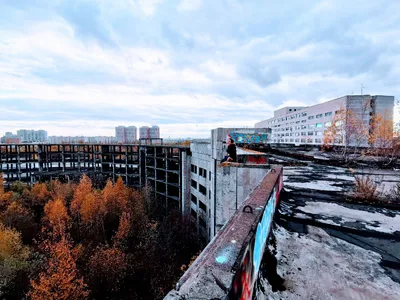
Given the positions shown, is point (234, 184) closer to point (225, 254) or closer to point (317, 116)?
point (225, 254)

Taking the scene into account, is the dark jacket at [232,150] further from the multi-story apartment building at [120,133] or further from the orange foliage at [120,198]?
the multi-story apartment building at [120,133]

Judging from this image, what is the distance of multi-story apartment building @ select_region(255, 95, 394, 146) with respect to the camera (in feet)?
120

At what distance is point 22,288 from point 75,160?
96.0ft

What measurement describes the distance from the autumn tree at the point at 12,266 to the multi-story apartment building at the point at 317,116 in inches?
1219

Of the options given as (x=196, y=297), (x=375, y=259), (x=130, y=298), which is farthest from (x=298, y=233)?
(x=130, y=298)

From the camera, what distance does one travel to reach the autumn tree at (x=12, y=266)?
44.6 ft

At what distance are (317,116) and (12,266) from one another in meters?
54.4

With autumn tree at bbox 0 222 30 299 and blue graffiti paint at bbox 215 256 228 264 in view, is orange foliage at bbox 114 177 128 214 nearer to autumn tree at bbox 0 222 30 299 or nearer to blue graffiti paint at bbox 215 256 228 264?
autumn tree at bbox 0 222 30 299

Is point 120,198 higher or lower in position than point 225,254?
lower

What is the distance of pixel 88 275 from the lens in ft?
50.0

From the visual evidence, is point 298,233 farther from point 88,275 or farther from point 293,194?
point 88,275

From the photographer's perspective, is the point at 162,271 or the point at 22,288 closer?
the point at 22,288

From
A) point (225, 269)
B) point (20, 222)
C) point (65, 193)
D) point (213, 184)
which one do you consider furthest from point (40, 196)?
point (225, 269)

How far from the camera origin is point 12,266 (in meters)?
14.3
